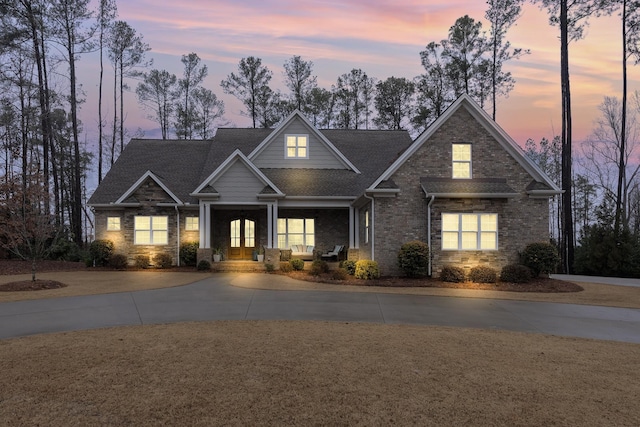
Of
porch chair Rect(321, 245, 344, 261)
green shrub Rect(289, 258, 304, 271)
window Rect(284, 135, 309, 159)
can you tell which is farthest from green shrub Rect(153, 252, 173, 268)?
window Rect(284, 135, 309, 159)

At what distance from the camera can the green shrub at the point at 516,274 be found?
16125 millimetres

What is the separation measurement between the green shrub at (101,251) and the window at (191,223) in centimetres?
376

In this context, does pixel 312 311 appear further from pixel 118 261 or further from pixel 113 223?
pixel 113 223

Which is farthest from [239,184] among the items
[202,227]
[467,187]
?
[467,187]

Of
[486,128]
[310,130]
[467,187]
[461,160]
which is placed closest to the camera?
[467,187]

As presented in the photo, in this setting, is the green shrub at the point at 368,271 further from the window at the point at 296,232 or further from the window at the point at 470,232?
the window at the point at 296,232

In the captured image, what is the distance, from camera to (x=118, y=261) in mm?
20625

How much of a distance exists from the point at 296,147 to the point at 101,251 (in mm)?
11320

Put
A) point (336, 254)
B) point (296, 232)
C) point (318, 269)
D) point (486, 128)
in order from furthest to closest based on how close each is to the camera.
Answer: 1. point (296, 232)
2. point (336, 254)
3. point (318, 269)
4. point (486, 128)

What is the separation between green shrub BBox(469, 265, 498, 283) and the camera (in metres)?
16.3

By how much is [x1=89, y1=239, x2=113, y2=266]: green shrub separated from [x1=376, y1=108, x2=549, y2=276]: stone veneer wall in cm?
1327

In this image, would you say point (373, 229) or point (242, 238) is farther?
point (242, 238)

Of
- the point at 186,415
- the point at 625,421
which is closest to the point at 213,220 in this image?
the point at 186,415

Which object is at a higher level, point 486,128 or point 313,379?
point 486,128
